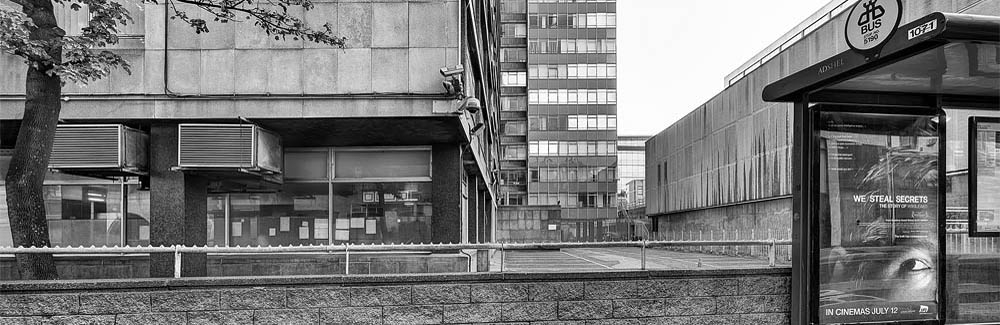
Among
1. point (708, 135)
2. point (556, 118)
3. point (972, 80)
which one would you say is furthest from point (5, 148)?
point (556, 118)

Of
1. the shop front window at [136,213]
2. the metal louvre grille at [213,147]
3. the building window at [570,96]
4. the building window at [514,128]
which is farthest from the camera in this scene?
the building window at [514,128]

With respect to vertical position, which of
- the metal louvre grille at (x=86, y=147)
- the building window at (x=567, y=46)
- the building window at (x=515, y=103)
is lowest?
the metal louvre grille at (x=86, y=147)

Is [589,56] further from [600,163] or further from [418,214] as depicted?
[418,214]

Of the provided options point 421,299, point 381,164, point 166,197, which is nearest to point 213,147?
point 166,197

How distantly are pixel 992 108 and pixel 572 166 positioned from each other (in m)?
76.5

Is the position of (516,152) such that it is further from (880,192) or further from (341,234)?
(880,192)

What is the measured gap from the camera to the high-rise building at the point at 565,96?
272ft

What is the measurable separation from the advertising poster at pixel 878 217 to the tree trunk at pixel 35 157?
843 centimetres

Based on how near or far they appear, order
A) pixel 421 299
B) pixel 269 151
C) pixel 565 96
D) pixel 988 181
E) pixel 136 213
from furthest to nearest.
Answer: pixel 565 96 → pixel 136 213 → pixel 269 151 → pixel 421 299 → pixel 988 181

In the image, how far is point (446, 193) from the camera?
1338 centimetres

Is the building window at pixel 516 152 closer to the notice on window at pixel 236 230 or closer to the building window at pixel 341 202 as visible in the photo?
the building window at pixel 341 202

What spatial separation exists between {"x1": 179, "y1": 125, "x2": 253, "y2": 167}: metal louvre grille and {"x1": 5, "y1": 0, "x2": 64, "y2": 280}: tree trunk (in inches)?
126

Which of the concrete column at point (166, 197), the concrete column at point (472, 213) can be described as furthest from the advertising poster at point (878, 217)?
the concrete column at point (472, 213)

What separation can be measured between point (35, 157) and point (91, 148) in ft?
11.0
